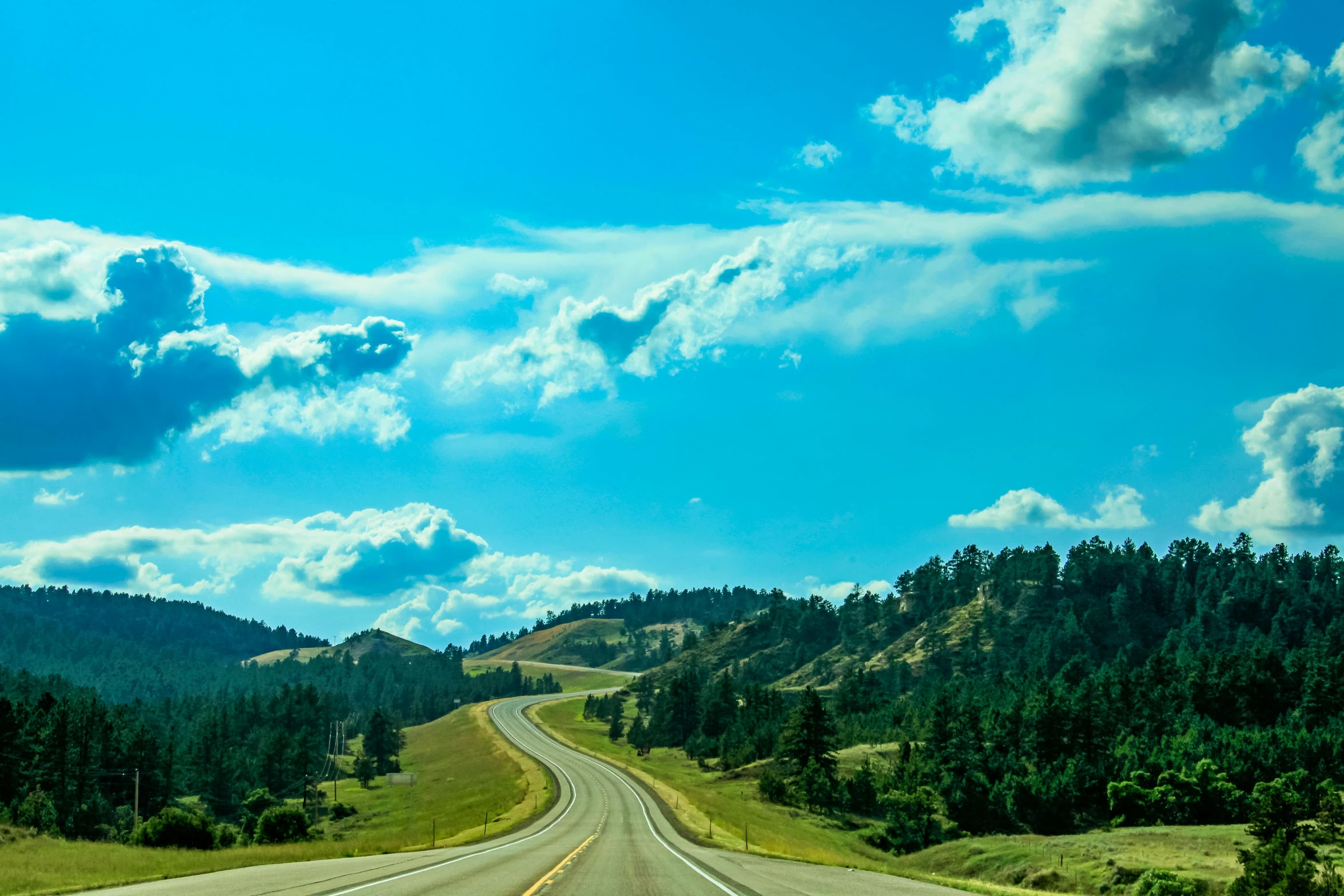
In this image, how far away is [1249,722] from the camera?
137125mm

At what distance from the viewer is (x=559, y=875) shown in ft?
93.9

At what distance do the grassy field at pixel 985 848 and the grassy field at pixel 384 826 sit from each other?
14.6 metres

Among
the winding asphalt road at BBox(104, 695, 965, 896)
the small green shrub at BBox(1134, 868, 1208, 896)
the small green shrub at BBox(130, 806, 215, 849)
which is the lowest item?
the small green shrub at BBox(1134, 868, 1208, 896)

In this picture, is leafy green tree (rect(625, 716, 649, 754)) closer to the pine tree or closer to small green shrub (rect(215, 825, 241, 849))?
the pine tree

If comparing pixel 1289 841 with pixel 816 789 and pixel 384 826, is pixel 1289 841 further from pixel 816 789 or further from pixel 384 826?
pixel 384 826

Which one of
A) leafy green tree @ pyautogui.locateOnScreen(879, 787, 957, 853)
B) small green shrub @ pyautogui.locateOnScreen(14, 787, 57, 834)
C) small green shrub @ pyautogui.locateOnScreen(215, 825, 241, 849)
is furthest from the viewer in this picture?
leafy green tree @ pyautogui.locateOnScreen(879, 787, 957, 853)

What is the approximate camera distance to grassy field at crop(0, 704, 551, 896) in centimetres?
3212

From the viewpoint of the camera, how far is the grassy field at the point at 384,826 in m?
32.1

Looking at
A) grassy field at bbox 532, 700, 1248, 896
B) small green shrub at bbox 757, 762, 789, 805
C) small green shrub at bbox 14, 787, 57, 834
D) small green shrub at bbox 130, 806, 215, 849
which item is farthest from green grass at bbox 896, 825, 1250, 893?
small green shrub at bbox 14, 787, 57, 834

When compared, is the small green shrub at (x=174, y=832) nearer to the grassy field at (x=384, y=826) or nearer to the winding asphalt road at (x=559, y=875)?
the grassy field at (x=384, y=826)

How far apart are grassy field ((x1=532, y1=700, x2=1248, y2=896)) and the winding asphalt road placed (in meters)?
8.30

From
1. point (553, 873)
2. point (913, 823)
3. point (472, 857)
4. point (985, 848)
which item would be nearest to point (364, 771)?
point (913, 823)

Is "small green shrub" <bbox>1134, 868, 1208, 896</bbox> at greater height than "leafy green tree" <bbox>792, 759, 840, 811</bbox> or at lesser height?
greater

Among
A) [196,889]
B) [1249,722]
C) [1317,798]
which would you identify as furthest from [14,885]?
[1249,722]
